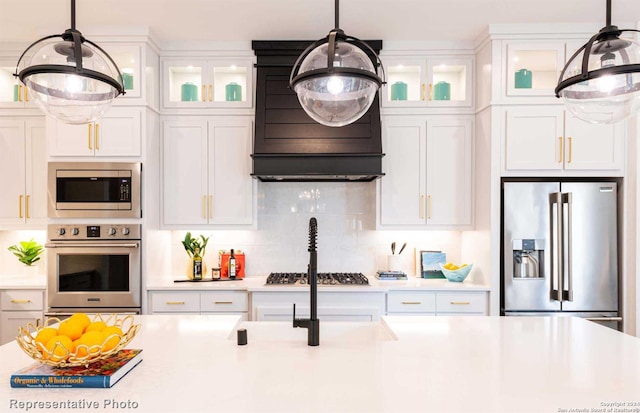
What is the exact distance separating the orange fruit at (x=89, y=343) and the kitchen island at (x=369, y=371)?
0.36 feet

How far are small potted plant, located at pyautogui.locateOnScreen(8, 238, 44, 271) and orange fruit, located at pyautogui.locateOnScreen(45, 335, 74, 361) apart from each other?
279 centimetres

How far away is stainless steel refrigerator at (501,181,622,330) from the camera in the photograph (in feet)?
9.96

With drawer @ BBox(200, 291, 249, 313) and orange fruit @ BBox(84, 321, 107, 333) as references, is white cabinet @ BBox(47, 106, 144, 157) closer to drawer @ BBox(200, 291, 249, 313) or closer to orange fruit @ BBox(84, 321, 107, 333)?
drawer @ BBox(200, 291, 249, 313)

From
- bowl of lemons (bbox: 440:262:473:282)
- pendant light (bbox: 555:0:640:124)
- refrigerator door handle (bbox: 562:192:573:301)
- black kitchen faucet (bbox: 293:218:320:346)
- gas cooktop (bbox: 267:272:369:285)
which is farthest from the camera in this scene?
bowl of lemons (bbox: 440:262:473:282)

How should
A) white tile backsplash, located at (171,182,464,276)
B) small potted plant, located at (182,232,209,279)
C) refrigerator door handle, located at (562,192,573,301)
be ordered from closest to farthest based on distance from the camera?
refrigerator door handle, located at (562,192,573,301) < small potted plant, located at (182,232,209,279) < white tile backsplash, located at (171,182,464,276)

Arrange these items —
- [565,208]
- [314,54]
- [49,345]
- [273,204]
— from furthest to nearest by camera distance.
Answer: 1. [273,204]
2. [565,208]
3. [314,54]
4. [49,345]

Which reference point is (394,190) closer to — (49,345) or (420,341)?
(420,341)

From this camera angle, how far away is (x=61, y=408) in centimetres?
114

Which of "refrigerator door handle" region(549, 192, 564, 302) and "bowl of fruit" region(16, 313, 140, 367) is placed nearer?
"bowl of fruit" region(16, 313, 140, 367)

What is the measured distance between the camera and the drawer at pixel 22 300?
3.18 meters

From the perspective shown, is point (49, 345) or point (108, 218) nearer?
point (49, 345)

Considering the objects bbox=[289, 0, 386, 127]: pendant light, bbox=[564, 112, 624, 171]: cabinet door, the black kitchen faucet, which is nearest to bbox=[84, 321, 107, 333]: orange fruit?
the black kitchen faucet

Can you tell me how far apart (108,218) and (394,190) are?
2214mm

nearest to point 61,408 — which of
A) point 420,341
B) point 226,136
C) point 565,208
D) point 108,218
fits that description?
point 420,341
